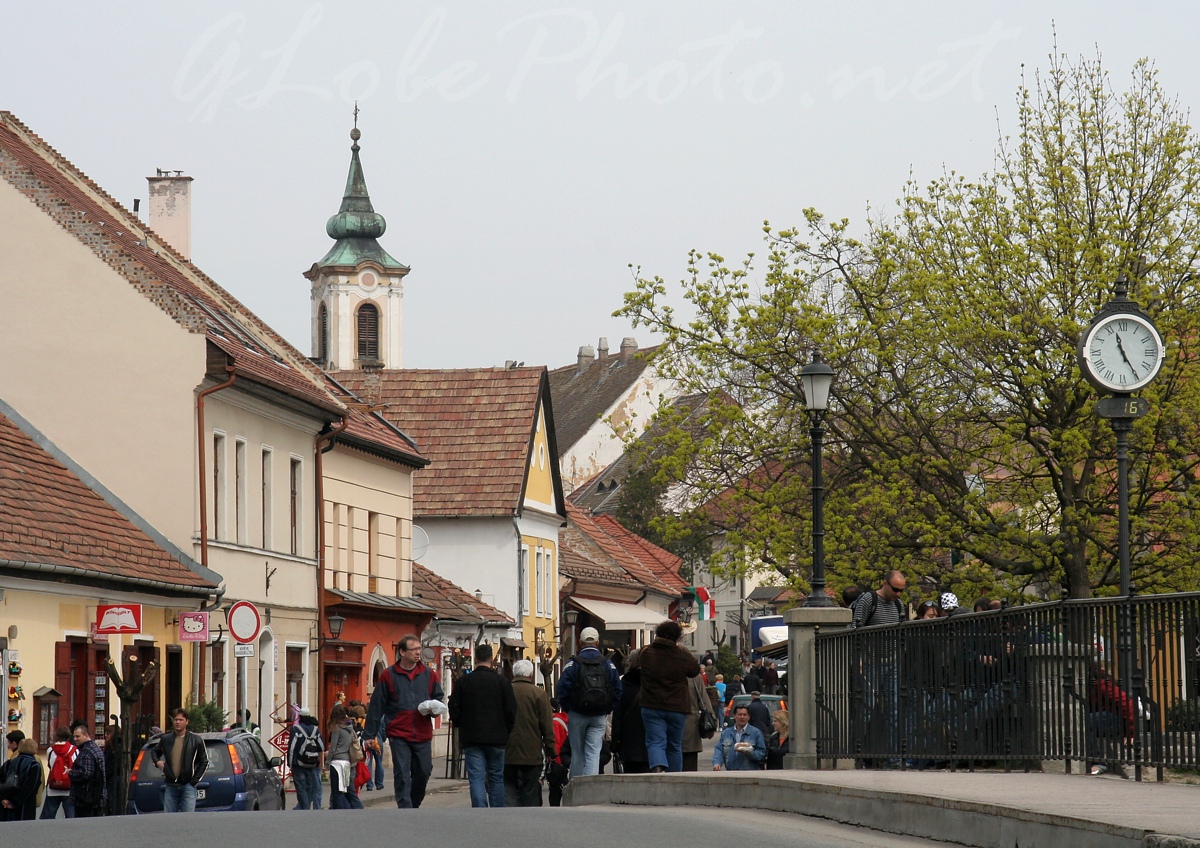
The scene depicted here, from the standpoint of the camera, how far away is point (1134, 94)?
33688 millimetres

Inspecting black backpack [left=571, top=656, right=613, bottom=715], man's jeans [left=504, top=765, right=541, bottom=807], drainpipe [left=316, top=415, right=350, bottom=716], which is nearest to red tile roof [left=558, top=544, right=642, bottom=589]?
drainpipe [left=316, top=415, right=350, bottom=716]

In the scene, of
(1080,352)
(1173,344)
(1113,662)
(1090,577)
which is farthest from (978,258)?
(1113,662)

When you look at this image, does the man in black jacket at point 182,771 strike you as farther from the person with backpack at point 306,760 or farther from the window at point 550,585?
the window at point 550,585

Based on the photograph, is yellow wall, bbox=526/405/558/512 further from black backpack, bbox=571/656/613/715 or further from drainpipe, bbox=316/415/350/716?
black backpack, bbox=571/656/613/715

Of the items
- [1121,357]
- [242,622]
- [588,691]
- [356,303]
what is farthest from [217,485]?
[356,303]

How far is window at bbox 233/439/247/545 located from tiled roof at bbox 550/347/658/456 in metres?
68.6

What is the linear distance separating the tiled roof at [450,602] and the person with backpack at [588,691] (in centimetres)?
2676

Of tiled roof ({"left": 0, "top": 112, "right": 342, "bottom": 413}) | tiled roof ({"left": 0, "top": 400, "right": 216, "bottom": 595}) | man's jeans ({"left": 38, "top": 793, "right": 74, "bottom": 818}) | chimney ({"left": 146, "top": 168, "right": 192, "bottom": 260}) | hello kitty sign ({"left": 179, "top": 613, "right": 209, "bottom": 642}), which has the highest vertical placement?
chimney ({"left": 146, "top": 168, "right": 192, "bottom": 260})

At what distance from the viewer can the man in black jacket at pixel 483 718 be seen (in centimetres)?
1767

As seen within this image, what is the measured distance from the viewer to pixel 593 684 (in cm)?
1862

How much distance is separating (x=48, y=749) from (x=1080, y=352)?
47.2 ft

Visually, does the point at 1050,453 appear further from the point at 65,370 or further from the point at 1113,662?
the point at 1113,662

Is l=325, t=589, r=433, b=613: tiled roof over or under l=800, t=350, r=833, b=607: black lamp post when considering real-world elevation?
under

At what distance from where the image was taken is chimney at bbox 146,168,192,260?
44625mm
